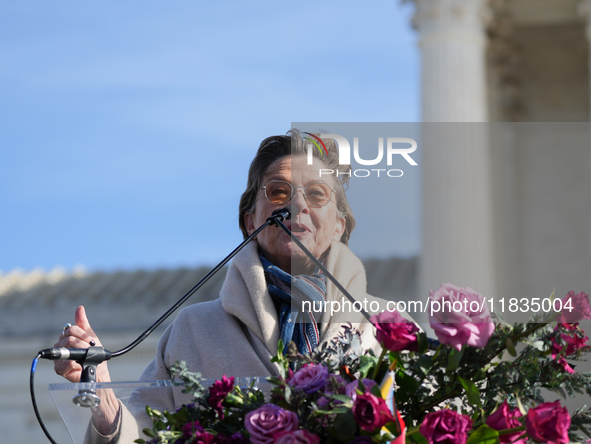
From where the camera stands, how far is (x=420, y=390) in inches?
47.9

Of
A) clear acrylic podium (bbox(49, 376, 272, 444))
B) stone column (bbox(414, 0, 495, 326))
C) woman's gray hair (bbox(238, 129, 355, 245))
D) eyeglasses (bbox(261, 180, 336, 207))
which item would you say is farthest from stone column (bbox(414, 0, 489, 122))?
clear acrylic podium (bbox(49, 376, 272, 444))

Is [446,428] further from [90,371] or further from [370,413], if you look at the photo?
[90,371]

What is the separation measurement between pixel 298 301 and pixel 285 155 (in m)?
0.39

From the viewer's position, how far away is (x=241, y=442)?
1134mm

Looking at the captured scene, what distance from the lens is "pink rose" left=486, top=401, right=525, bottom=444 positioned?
110cm

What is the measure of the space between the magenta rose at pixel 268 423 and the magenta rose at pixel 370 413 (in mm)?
92

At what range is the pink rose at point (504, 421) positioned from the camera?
110cm

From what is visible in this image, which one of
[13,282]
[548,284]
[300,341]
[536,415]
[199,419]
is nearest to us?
[536,415]

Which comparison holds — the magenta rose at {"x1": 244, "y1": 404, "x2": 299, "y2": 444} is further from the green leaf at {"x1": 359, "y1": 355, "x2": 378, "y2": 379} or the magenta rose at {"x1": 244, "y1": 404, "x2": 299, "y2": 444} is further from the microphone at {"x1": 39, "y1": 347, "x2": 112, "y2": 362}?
the microphone at {"x1": 39, "y1": 347, "x2": 112, "y2": 362}

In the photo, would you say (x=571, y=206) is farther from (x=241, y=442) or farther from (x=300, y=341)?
(x=241, y=442)

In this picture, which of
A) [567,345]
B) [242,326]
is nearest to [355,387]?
[567,345]

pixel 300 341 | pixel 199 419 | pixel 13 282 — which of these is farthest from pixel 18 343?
pixel 199 419

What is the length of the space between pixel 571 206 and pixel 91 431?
355 inches

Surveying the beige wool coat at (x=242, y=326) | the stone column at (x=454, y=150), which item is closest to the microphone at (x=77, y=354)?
the beige wool coat at (x=242, y=326)
